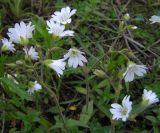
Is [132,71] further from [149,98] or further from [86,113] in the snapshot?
[86,113]

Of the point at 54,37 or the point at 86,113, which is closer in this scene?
the point at 54,37

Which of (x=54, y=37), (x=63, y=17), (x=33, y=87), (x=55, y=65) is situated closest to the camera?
(x=55, y=65)

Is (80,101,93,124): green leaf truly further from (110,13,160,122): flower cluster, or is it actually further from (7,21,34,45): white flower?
(7,21,34,45): white flower

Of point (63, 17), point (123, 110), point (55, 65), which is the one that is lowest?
point (123, 110)

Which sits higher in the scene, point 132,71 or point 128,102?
point 132,71

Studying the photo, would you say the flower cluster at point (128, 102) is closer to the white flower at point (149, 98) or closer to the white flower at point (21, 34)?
the white flower at point (149, 98)

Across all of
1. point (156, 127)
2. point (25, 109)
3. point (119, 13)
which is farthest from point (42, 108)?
point (119, 13)

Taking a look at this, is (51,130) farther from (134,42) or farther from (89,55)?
(134,42)

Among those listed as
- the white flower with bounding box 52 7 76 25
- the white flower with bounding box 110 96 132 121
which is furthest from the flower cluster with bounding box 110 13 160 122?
the white flower with bounding box 52 7 76 25

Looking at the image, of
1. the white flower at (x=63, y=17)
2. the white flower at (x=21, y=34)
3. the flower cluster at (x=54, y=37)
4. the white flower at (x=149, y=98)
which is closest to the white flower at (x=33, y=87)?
the flower cluster at (x=54, y=37)

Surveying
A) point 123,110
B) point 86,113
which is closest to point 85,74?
point 86,113
